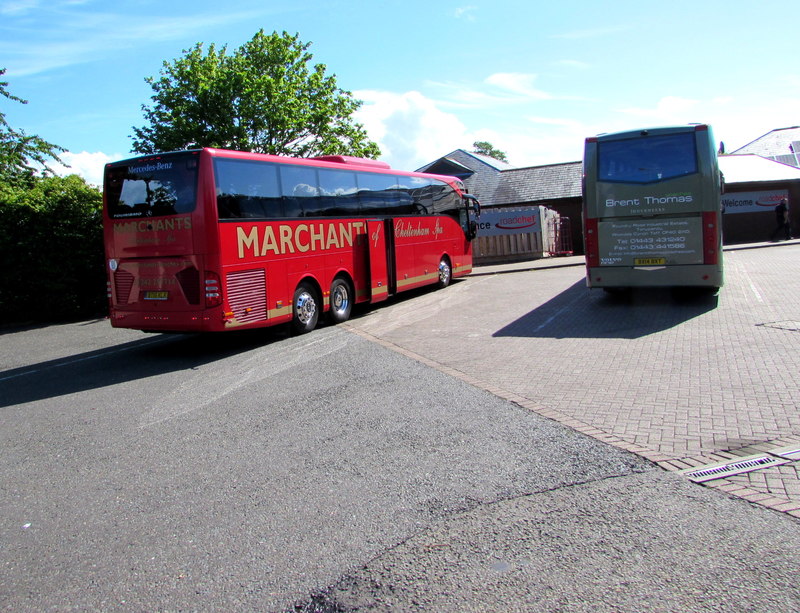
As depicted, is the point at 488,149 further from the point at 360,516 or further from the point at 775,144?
the point at 360,516

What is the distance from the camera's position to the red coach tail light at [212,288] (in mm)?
10378

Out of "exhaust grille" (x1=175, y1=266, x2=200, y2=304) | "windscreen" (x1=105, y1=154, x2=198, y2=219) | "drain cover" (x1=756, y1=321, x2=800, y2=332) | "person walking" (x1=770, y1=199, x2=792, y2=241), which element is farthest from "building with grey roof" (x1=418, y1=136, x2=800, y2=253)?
"exhaust grille" (x1=175, y1=266, x2=200, y2=304)

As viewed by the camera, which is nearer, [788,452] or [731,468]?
[731,468]

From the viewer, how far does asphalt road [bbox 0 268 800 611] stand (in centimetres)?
337

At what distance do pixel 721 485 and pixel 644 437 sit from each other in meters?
1.07

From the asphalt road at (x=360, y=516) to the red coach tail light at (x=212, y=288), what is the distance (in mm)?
2987

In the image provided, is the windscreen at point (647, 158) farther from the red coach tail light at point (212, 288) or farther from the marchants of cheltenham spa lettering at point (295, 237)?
the red coach tail light at point (212, 288)

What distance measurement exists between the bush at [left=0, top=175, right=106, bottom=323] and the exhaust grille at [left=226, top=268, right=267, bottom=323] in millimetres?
7970

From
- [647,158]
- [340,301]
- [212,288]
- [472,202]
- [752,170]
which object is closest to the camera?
[212,288]

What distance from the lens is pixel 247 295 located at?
1105cm

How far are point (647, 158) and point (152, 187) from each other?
883cm

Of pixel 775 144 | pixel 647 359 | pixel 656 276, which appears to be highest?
pixel 775 144

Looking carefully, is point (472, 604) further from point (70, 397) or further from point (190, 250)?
point (190, 250)

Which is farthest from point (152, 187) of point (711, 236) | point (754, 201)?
point (754, 201)
